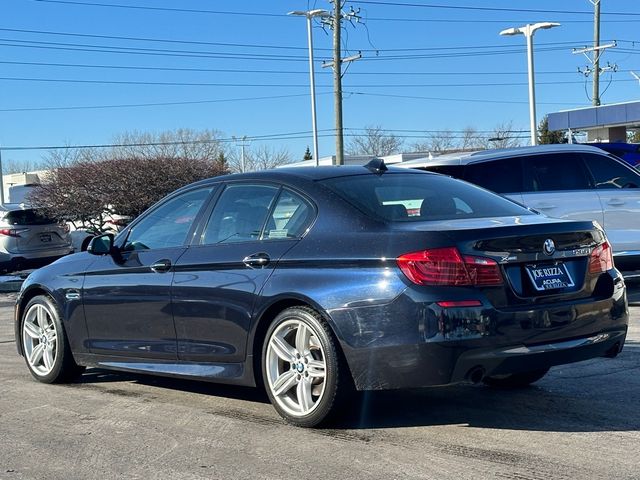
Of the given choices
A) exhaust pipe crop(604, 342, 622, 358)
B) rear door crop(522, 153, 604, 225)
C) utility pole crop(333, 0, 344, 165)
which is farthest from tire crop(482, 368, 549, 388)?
utility pole crop(333, 0, 344, 165)

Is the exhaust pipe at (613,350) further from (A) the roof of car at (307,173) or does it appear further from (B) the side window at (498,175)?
(B) the side window at (498,175)

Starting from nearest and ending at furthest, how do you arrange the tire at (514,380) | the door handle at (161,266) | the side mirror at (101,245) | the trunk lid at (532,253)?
the trunk lid at (532,253) → the door handle at (161,266) → the tire at (514,380) → the side mirror at (101,245)

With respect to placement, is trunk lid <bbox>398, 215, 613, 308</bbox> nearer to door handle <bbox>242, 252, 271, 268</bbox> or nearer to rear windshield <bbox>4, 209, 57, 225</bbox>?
door handle <bbox>242, 252, 271, 268</bbox>

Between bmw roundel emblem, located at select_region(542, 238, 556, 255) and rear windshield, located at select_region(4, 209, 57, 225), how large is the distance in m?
14.5

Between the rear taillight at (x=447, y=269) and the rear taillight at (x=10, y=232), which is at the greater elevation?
the rear taillight at (x=10, y=232)

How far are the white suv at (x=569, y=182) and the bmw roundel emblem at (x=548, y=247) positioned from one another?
17.6 ft

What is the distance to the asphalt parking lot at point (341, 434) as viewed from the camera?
14.2 ft

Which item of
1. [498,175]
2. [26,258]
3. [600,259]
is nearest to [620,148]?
[498,175]

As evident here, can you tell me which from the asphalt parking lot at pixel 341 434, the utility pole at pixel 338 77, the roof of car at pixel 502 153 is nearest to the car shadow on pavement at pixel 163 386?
the asphalt parking lot at pixel 341 434

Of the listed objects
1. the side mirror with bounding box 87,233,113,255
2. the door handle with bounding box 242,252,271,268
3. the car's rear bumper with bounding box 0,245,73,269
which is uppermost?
the side mirror with bounding box 87,233,113,255

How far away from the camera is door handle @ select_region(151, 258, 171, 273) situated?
19.0 ft

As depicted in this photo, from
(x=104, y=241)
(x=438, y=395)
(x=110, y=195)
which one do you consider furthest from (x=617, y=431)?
(x=110, y=195)

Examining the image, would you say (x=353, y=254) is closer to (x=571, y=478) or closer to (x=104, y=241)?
(x=571, y=478)

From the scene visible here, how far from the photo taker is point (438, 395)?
5852 millimetres
